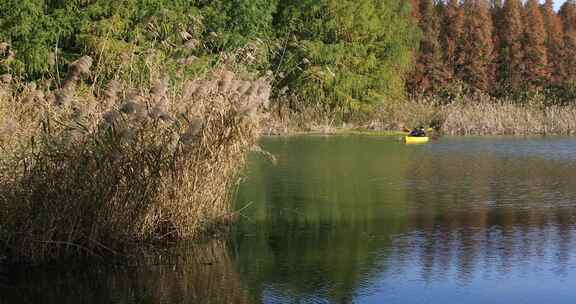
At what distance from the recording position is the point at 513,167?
644 inches

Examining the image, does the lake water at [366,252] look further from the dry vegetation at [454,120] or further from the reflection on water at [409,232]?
the dry vegetation at [454,120]

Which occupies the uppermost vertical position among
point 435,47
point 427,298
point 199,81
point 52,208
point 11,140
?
point 435,47

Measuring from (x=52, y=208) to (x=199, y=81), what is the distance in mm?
2087

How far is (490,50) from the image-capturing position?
131ft

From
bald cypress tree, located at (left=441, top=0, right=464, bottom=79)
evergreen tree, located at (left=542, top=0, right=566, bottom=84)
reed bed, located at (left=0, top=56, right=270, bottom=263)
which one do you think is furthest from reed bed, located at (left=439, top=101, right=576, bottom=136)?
reed bed, located at (left=0, top=56, right=270, bottom=263)

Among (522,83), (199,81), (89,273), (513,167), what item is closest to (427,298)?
(89,273)

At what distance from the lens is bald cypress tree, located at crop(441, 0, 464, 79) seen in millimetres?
39875

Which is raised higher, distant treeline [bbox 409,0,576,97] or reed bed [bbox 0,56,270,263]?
distant treeline [bbox 409,0,576,97]

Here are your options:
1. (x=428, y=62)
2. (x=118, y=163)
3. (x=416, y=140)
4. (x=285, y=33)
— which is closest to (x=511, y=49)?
(x=428, y=62)

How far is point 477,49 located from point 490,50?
2.13ft

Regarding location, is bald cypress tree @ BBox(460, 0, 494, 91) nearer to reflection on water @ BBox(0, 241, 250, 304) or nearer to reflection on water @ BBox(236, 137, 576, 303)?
reflection on water @ BBox(236, 137, 576, 303)

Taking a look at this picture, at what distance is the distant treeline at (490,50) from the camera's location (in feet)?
129

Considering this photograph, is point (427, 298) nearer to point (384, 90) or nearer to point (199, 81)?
point (199, 81)

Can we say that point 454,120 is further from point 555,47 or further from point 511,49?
point 555,47
